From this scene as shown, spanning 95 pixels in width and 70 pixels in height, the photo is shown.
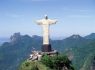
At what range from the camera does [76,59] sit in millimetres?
177375

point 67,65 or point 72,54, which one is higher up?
point 67,65

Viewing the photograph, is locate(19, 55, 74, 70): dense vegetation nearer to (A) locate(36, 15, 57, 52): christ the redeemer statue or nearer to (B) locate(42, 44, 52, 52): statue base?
(B) locate(42, 44, 52, 52): statue base

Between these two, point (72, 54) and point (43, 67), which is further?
point (72, 54)

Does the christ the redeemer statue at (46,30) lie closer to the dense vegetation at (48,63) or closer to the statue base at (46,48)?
the statue base at (46,48)

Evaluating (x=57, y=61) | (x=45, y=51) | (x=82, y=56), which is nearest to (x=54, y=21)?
(x=45, y=51)

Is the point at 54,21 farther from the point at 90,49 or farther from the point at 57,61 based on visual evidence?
the point at 90,49

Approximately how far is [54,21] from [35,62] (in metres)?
4.42


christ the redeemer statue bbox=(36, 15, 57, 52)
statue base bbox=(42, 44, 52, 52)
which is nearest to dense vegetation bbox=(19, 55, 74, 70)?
statue base bbox=(42, 44, 52, 52)

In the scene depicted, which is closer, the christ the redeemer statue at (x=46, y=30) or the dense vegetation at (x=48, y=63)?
the dense vegetation at (x=48, y=63)

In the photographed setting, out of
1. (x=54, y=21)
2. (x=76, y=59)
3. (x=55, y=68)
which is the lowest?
(x=76, y=59)

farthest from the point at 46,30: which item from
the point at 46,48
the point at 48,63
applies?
the point at 48,63

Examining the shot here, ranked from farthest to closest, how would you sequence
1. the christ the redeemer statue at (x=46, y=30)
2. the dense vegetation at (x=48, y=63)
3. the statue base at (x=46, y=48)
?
the christ the redeemer statue at (x=46, y=30)
the statue base at (x=46, y=48)
the dense vegetation at (x=48, y=63)

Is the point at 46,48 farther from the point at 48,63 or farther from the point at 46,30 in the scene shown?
the point at 48,63

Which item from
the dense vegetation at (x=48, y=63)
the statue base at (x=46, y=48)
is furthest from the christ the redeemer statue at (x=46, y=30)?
the dense vegetation at (x=48, y=63)
